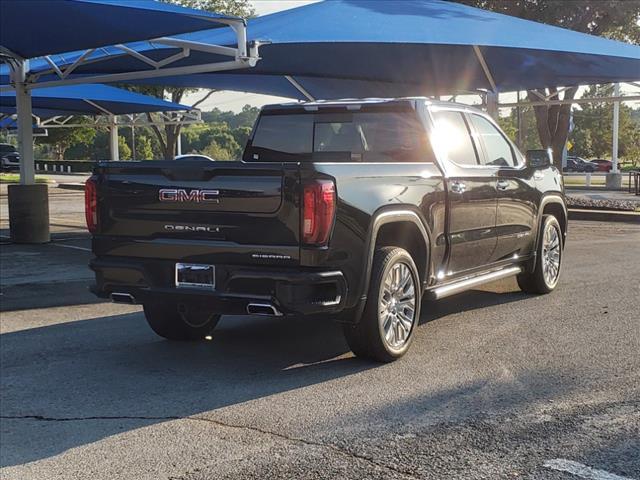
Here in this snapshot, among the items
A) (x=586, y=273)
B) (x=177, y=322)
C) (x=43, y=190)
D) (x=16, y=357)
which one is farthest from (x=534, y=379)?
(x=43, y=190)

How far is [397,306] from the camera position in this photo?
580cm

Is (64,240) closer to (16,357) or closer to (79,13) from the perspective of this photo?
(79,13)

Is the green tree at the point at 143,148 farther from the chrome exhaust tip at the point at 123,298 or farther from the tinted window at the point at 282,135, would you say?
the chrome exhaust tip at the point at 123,298

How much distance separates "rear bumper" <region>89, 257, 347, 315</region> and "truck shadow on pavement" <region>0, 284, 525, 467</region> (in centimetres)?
60

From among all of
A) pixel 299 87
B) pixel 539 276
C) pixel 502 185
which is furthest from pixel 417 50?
pixel 502 185

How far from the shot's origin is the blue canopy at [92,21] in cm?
930

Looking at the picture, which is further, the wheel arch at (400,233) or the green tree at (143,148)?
the green tree at (143,148)

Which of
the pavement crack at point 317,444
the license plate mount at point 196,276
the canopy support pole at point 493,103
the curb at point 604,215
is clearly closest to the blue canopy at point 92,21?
the license plate mount at point 196,276

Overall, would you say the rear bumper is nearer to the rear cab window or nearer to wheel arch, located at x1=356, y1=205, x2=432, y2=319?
wheel arch, located at x1=356, y1=205, x2=432, y2=319

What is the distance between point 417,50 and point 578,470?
39.2ft

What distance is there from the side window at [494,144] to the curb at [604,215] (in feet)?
34.9

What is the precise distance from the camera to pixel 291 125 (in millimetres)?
7168

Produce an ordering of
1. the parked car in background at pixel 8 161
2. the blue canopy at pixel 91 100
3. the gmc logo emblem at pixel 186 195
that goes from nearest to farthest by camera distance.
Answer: the gmc logo emblem at pixel 186 195 → the blue canopy at pixel 91 100 → the parked car in background at pixel 8 161

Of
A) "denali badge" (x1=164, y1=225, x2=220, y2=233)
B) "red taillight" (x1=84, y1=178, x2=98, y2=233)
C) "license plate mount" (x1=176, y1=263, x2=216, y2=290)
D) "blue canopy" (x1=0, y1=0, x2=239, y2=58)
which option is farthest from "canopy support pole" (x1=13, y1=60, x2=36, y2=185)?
"license plate mount" (x1=176, y1=263, x2=216, y2=290)
